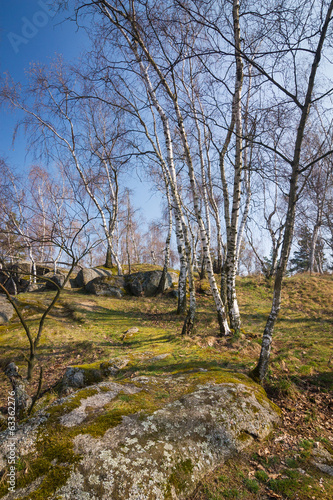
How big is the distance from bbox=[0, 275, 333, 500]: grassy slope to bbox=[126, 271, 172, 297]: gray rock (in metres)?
0.76

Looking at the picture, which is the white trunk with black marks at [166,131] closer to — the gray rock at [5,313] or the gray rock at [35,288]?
the gray rock at [5,313]

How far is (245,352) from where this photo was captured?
589cm

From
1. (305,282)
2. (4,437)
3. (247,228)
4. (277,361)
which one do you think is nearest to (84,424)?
(4,437)

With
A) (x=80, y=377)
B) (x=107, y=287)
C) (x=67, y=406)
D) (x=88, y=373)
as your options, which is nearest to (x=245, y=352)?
(x=88, y=373)

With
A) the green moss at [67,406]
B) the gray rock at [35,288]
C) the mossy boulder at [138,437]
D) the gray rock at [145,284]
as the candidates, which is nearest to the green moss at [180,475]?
the mossy boulder at [138,437]

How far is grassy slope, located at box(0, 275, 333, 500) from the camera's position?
98.7 inches

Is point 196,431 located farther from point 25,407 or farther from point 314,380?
point 314,380

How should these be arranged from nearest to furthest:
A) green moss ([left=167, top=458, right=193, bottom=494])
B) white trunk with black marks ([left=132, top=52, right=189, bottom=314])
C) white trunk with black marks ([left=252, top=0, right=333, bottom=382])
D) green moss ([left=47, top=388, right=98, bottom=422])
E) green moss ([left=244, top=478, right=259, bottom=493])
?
green moss ([left=167, top=458, right=193, bottom=494]), green moss ([left=244, top=478, right=259, bottom=493]), green moss ([left=47, top=388, right=98, bottom=422]), white trunk with black marks ([left=252, top=0, right=333, bottom=382]), white trunk with black marks ([left=132, top=52, right=189, bottom=314])

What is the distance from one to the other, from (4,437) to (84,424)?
754mm

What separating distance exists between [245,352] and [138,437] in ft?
13.9

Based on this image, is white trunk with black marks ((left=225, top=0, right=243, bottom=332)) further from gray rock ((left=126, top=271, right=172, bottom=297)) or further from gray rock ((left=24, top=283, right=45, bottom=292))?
gray rock ((left=24, top=283, right=45, bottom=292))

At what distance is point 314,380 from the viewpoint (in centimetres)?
464

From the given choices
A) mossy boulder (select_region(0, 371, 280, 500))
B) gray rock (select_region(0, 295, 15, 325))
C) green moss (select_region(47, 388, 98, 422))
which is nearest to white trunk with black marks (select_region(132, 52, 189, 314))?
mossy boulder (select_region(0, 371, 280, 500))

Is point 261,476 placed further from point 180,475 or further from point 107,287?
point 107,287
